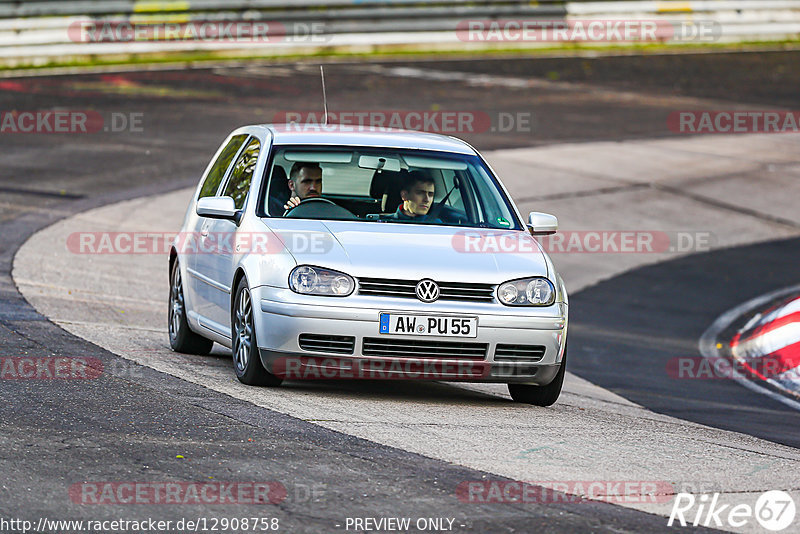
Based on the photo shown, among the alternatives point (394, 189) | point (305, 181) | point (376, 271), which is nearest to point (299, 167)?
point (305, 181)

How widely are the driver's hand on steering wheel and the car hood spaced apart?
258mm

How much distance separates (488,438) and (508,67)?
23826mm

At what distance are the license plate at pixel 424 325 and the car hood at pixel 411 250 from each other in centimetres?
22

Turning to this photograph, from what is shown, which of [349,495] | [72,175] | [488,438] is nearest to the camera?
[349,495]

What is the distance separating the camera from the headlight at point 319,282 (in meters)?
7.88

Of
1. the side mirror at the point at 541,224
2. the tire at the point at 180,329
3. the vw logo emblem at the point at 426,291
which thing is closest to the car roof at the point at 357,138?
the side mirror at the point at 541,224

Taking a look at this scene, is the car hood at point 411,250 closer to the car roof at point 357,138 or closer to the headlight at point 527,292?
the headlight at point 527,292

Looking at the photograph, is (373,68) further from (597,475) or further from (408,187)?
(597,475)

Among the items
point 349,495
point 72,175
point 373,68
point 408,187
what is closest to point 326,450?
point 349,495

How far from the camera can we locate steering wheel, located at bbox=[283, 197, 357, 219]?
875cm

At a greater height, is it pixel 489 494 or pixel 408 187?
pixel 408 187

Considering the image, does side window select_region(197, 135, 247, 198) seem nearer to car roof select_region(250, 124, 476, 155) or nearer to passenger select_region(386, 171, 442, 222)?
car roof select_region(250, 124, 476, 155)

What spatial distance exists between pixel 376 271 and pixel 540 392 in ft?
4.68

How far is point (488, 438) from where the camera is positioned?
285 inches
